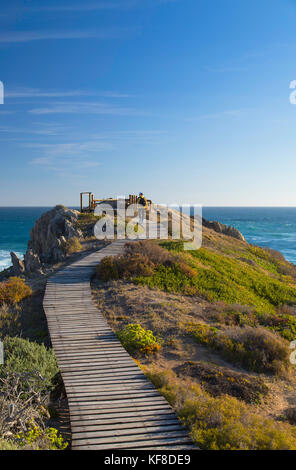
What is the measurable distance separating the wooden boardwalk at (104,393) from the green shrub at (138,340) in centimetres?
38

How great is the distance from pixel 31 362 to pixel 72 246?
54.0 feet

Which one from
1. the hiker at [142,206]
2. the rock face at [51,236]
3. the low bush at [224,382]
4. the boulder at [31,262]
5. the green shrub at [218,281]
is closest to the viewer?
the low bush at [224,382]

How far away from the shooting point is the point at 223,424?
5875 mm

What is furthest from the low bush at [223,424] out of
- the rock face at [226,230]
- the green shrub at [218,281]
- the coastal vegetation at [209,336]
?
the rock face at [226,230]

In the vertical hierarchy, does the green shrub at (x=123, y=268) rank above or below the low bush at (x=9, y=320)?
Answer: above

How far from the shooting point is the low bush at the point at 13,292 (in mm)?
14297

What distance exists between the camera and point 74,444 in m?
5.41

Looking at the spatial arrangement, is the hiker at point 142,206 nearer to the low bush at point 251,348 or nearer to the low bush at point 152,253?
the low bush at point 152,253

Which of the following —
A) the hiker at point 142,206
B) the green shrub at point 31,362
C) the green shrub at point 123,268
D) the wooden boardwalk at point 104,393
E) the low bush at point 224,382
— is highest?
the hiker at point 142,206

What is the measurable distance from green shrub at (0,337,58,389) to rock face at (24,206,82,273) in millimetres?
15202

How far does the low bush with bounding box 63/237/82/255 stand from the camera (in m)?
23.5

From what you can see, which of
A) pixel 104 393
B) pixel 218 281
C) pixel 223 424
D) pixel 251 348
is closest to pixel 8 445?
pixel 104 393
